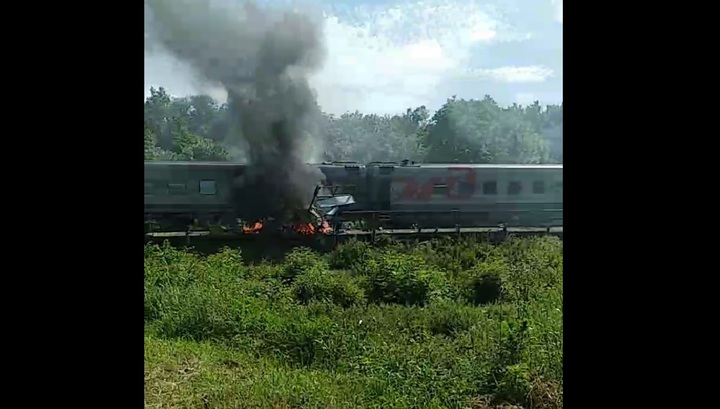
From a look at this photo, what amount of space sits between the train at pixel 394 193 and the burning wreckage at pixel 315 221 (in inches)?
1.7

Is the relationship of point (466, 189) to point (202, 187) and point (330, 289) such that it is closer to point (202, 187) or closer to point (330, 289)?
point (330, 289)

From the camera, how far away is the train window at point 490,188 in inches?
148

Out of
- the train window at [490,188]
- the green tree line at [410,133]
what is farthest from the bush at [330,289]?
the train window at [490,188]

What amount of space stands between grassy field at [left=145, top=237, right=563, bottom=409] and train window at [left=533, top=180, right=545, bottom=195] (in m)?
0.26

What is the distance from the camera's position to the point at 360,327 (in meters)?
3.22

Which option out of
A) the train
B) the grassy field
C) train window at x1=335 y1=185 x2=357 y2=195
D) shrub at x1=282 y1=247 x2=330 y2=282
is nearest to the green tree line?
the train

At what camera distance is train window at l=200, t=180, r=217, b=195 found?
153 inches

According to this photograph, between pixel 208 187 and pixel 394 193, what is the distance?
1156 mm

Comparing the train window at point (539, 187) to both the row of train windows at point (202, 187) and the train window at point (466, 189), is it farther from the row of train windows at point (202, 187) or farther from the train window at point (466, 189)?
the row of train windows at point (202, 187)
